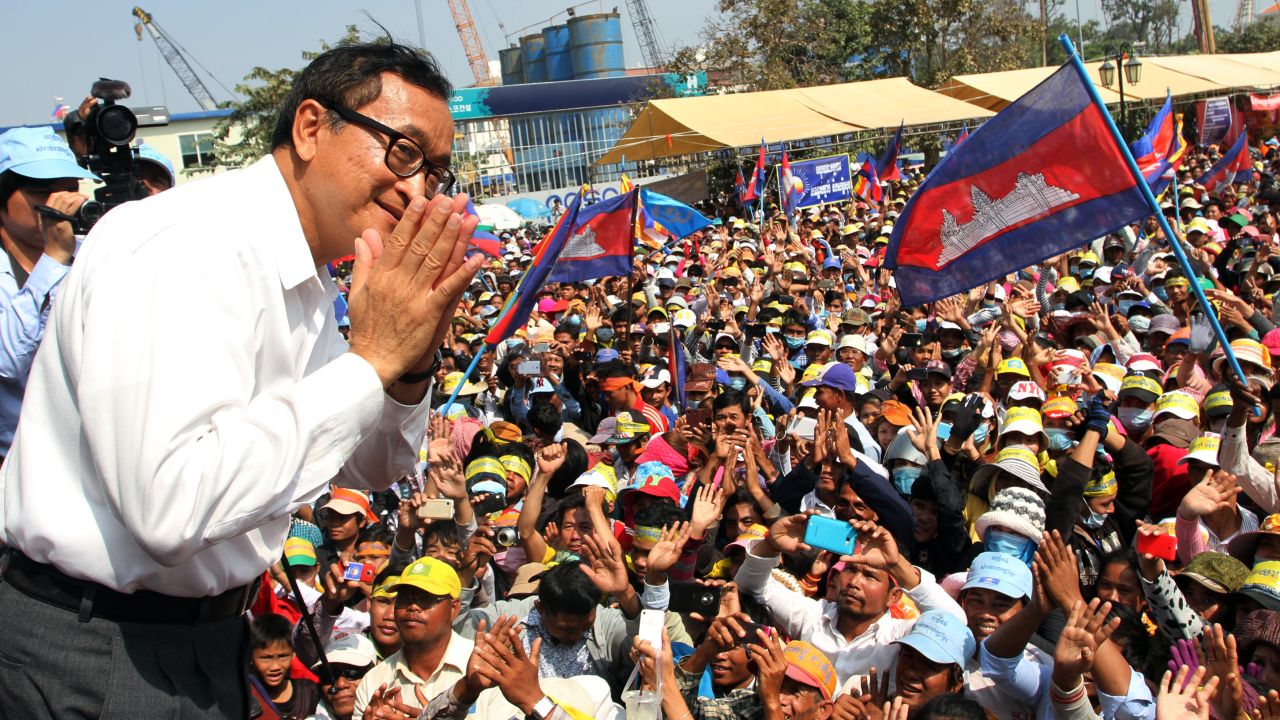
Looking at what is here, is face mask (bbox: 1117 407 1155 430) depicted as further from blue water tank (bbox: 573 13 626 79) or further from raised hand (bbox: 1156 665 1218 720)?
blue water tank (bbox: 573 13 626 79)

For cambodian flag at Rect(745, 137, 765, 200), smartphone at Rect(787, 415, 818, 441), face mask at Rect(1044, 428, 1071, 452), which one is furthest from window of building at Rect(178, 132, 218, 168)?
face mask at Rect(1044, 428, 1071, 452)

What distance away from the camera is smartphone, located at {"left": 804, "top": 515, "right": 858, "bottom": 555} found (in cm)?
410

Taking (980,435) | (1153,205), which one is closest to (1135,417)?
(980,435)

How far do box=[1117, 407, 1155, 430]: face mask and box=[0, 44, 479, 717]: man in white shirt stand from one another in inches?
239

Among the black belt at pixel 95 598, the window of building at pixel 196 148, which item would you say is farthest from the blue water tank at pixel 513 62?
the black belt at pixel 95 598

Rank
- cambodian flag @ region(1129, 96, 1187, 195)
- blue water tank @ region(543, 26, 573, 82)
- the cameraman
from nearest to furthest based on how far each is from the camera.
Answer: the cameraman
cambodian flag @ region(1129, 96, 1187, 195)
blue water tank @ region(543, 26, 573, 82)

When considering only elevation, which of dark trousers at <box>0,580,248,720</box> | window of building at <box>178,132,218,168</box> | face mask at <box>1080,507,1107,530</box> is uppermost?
window of building at <box>178,132,218,168</box>

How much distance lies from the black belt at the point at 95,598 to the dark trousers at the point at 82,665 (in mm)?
10

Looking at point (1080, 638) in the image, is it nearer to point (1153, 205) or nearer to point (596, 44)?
point (1153, 205)

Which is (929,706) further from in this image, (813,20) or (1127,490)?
(813,20)

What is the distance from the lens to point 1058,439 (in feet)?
20.1

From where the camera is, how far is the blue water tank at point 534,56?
292 ft

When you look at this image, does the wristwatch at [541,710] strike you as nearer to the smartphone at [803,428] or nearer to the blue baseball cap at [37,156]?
the blue baseball cap at [37,156]

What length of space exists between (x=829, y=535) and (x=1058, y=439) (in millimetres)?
2612
